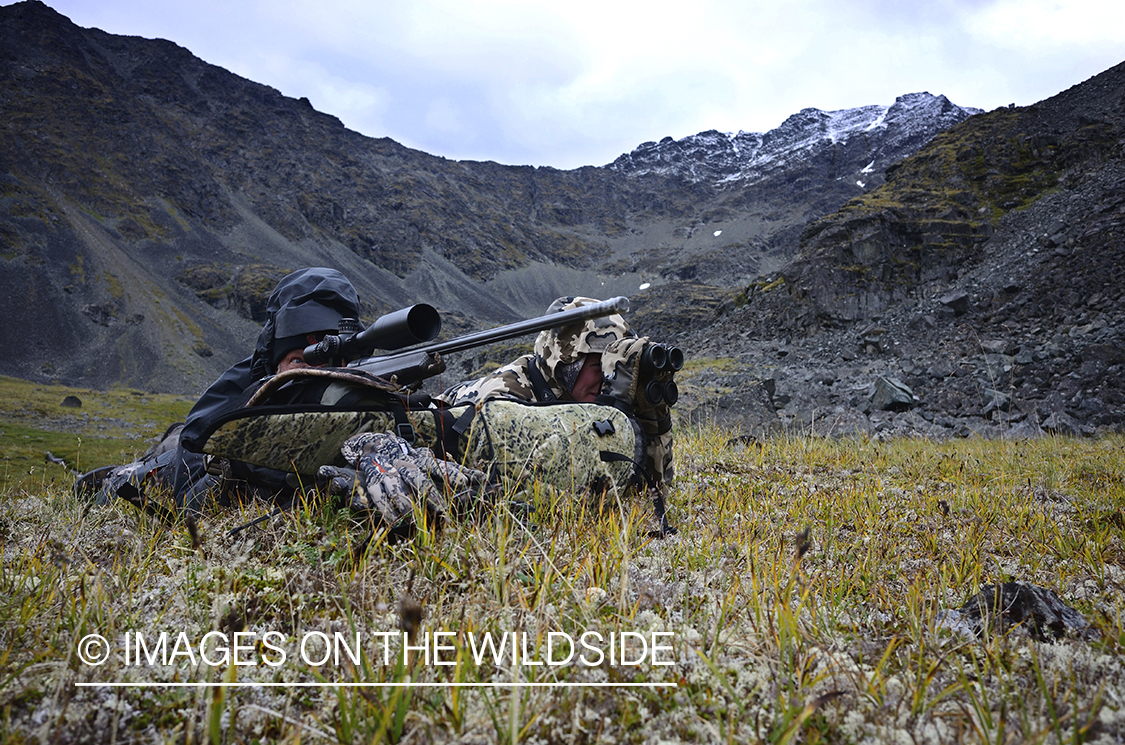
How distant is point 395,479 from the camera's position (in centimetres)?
213

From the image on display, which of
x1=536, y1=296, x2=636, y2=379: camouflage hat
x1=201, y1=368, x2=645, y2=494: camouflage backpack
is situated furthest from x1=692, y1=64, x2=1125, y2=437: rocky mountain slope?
x1=201, y1=368, x2=645, y2=494: camouflage backpack

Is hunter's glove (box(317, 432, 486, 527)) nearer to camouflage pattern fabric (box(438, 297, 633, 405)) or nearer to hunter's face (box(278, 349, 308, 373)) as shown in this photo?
hunter's face (box(278, 349, 308, 373))

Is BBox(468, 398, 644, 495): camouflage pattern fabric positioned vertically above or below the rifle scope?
below

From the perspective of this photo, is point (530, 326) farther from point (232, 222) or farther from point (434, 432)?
point (232, 222)

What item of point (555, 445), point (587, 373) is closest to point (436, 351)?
point (555, 445)

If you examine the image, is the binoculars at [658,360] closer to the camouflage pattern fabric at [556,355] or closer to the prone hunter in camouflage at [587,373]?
the prone hunter in camouflage at [587,373]

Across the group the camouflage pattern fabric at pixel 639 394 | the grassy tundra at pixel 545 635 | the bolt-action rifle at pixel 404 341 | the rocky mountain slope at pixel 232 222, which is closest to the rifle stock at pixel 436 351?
the bolt-action rifle at pixel 404 341

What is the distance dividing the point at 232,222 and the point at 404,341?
444 feet

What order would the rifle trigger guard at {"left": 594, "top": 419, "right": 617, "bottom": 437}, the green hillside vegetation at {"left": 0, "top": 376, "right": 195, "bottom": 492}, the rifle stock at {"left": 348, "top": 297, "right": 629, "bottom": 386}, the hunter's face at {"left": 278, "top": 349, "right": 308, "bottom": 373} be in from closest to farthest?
the rifle stock at {"left": 348, "top": 297, "right": 629, "bottom": 386} → the rifle trigger guard at {"left": 594, "top": 419, "right": 617, "bottom": 437} → the hunter's face at {"left": 278, "top": 349, "right": 308, "bottom": 373} → the green hillside vegetation at {"left": 0, "top": 376, "right": 195, "bottom": 492}

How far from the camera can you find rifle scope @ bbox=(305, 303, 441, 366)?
284 cm

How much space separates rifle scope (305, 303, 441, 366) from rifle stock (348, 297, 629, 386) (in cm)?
6

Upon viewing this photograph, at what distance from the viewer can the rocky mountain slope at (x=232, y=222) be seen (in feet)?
237

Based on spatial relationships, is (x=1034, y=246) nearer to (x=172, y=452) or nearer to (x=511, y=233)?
(x=172, y=452)

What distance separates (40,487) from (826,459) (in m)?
7.93
